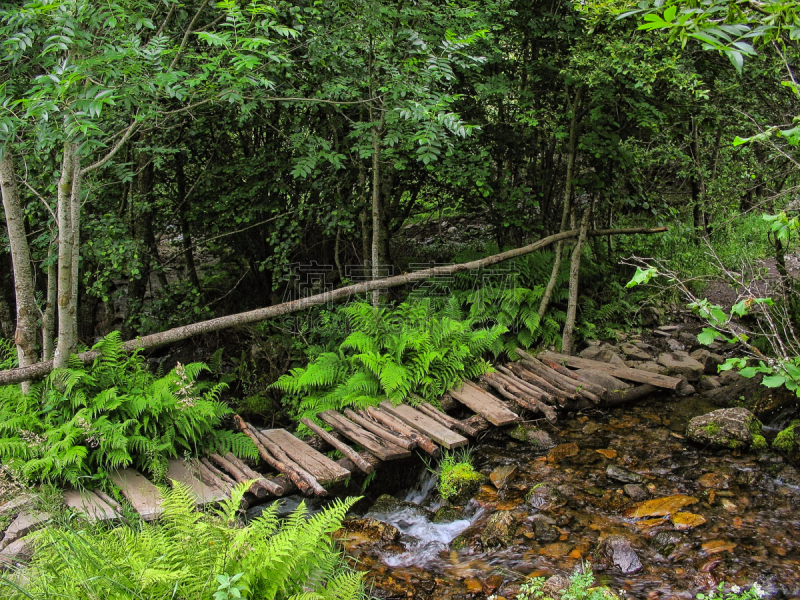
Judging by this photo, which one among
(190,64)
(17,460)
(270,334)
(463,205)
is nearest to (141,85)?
(190,64)

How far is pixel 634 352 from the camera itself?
7.96 metres

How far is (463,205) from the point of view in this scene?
8.65 m

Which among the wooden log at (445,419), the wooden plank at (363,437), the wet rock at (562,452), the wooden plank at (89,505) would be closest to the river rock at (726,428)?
the wet rock at (562,452)

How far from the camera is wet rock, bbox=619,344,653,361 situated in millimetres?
7875

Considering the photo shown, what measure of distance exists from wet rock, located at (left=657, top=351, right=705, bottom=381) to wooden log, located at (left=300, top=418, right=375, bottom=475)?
4.46 metres

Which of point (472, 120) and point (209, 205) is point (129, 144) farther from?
point (472, 120)

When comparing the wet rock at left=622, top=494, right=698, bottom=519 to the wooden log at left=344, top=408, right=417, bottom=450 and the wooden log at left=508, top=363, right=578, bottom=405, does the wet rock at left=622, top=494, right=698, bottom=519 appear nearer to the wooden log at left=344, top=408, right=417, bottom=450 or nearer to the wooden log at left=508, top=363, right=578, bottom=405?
the wooden log at left=508, top=363, right=578, bottom=405

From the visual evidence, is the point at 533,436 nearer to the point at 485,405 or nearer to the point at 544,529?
the point at 485,405

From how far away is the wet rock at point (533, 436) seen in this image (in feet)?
19.5

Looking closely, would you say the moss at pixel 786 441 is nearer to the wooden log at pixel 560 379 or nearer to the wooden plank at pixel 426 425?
the wooden log at pixel 560 379

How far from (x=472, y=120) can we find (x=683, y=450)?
4763mm

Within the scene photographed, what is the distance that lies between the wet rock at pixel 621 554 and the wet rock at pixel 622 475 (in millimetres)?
1015

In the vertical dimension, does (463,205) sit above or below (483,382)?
above

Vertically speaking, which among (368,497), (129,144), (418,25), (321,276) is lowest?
(368,497)
